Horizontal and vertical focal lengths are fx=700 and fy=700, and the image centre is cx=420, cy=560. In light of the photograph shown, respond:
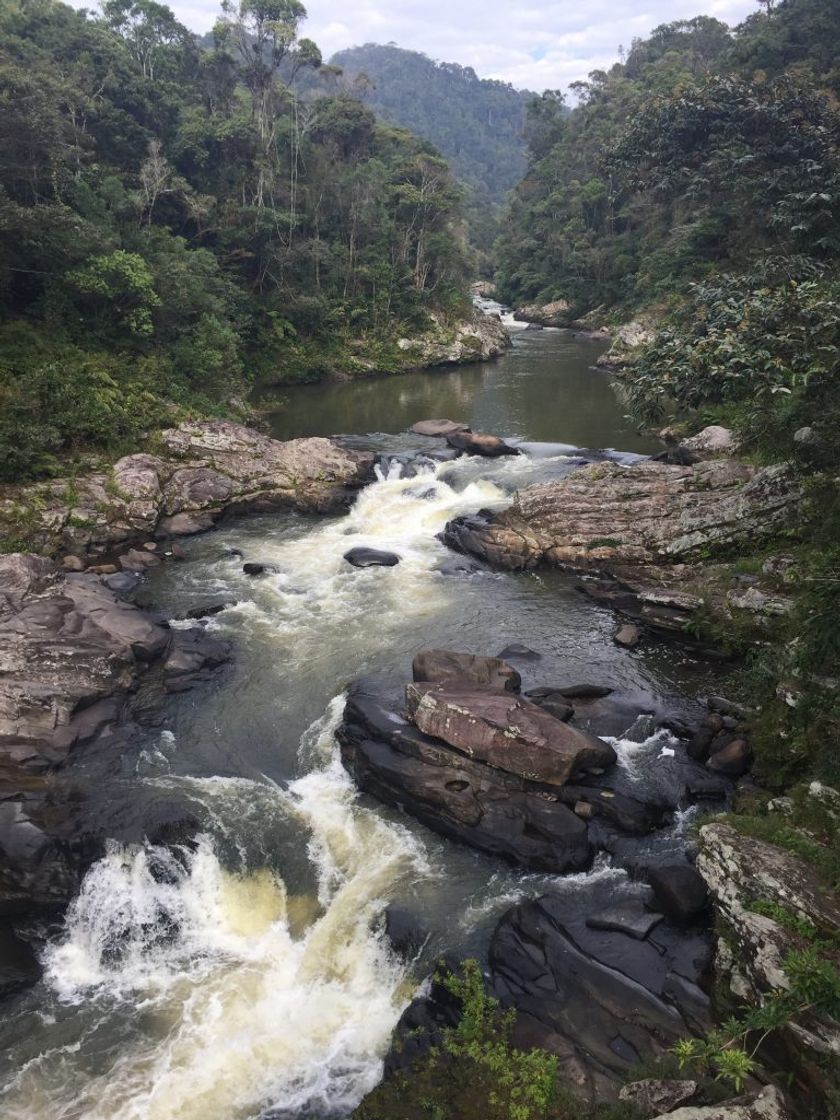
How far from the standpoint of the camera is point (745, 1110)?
647 centimetres

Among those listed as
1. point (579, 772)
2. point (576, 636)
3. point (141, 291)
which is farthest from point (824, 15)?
point (579, 772)

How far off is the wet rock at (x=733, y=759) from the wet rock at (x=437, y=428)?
67.9 feet

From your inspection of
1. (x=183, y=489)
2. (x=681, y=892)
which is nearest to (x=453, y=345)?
(x=183, y=489)

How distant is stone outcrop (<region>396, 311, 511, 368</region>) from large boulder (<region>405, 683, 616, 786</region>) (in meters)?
39.4

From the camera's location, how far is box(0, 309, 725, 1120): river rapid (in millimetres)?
8656

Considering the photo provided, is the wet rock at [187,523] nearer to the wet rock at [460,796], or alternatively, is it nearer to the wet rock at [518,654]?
the wet rock at [518,654]

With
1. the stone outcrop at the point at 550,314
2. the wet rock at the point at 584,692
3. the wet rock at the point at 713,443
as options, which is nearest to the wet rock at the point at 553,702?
the wet rock at the point at 584,692

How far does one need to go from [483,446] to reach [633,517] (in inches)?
395

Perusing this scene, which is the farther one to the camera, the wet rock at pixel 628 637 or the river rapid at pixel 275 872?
the wet rock at pixel 628 637

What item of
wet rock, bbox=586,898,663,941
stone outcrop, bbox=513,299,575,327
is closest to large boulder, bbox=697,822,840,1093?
wet rock, bbox=586,898,663,941

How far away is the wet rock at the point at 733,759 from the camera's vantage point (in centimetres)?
1233

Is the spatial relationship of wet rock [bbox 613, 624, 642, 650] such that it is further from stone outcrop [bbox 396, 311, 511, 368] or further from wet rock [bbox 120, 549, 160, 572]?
stone outcrop [bbox 396, 311, 511, 368]

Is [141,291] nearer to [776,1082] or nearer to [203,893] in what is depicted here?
[203,893]

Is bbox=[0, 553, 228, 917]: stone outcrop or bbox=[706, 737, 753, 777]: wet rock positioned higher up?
bbox=[706, 737, 753, 777]: wet rock
